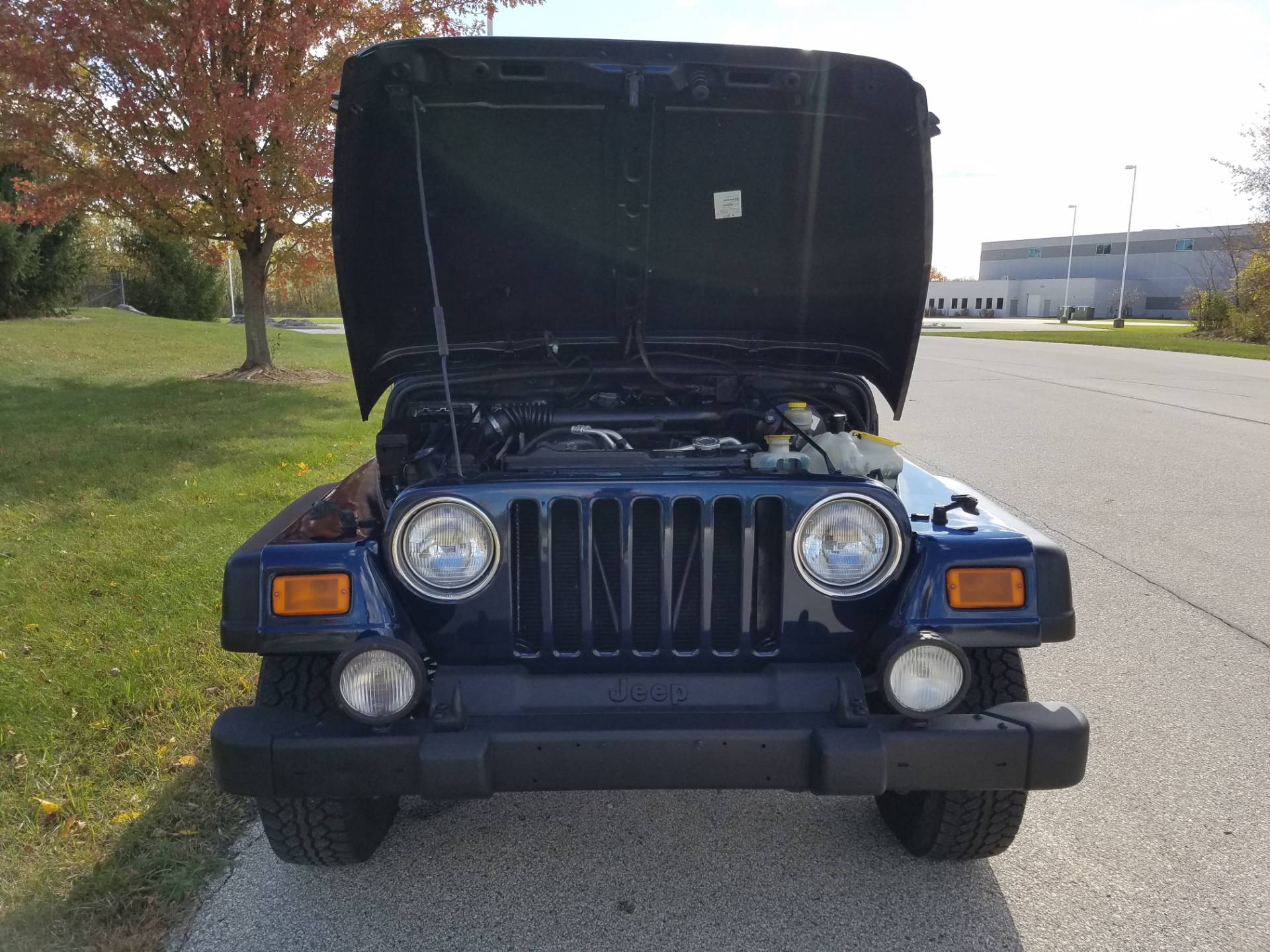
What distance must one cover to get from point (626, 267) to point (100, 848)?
2.39m

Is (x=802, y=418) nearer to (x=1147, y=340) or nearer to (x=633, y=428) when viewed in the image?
(x=633, y=428)

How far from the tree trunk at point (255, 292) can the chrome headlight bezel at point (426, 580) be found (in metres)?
12.8

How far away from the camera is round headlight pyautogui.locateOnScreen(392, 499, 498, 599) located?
233 centimetres

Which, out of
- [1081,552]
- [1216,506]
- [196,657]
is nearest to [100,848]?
[196,657]

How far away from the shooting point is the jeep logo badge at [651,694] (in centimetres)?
230

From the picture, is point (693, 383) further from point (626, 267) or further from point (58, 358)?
point (58, 358)

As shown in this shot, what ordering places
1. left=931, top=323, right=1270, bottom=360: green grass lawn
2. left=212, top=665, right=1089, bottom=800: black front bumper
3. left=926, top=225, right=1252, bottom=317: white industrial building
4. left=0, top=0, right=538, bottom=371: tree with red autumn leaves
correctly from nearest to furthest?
1. left=212, top=665, right=1089, bottom=800: black front bumper
2. left=0, top=0, right=538, bottom=371: tree with red autumn leaves
3. left=931, top=323, right=1270, bottom=360: green grass lawn
4. left=926, top=225, right=1252, bottom=317: white industrial building

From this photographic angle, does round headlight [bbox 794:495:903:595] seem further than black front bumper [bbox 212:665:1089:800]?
Yes

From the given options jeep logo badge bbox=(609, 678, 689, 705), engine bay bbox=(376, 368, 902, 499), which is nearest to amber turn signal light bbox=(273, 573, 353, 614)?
engine bay bbox=(376, 368, 902, 499)

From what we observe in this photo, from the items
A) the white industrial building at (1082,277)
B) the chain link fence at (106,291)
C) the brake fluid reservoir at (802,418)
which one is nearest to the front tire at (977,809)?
the brake fluid reservoir at (802,418)

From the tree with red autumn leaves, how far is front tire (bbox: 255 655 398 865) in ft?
30.7

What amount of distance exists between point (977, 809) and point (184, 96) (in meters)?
11.0

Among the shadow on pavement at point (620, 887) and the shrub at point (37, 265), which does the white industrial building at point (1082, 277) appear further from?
the shadow on pavement at point (620, 887)

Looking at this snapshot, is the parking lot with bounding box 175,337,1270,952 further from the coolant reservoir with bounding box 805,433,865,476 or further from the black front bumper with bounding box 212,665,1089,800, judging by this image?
the coolant reservoir with bounding box 805,433,865,476
